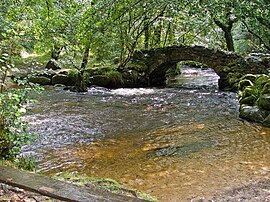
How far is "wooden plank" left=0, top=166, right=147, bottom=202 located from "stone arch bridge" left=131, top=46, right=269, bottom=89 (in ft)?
36.2

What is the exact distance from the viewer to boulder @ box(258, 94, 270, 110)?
25.5 feet

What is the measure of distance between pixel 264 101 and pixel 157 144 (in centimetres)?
313

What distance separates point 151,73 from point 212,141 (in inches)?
363

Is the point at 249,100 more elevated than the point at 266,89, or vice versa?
the point at 266,89

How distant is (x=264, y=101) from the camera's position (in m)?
7.83

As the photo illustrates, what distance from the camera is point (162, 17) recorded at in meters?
14.1

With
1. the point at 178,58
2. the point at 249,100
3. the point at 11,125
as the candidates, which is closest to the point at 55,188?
the point at 11,125

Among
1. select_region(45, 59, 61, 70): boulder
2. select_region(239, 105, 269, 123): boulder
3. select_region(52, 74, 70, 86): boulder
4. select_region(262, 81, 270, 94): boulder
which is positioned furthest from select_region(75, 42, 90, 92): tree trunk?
select_region(262, 81, 270, 94): boulder

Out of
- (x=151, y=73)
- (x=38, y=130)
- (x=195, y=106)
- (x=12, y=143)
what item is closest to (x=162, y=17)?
(x=151, y=73)

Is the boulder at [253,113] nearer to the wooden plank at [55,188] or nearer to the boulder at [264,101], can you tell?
the boulder at [264,101]

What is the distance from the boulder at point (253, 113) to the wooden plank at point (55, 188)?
6.28 m

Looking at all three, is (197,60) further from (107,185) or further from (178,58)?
(107,185)

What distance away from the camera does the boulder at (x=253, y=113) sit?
7694 millimetres

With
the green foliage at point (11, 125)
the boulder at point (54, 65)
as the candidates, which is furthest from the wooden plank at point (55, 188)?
the boulder at point (54, 65)
